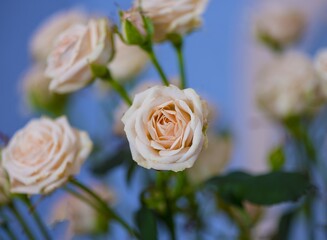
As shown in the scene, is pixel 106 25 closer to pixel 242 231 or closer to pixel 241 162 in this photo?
pixel 242 231

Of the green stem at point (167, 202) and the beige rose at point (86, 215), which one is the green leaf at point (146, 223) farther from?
the beige rose at point (86, 215)

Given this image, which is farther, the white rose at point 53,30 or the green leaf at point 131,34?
the white rose at point 53,30

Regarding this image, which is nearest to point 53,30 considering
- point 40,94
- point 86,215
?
→ point 40,94

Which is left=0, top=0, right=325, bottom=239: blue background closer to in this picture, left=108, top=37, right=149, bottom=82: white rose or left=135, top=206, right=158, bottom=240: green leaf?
left=108, top=37, right=149, bottom=82: white rose

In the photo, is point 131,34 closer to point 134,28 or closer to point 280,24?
point 134,28

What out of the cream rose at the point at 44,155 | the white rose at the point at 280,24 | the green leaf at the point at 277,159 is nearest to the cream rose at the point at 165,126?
the cream rose at the point at 44,155

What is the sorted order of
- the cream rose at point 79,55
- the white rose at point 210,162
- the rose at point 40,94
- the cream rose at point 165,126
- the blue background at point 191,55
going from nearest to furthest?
the cream rose at point 165,126, the cream rose at point 79,55, the white rose at point 210,162, the rose at point 40,94, the blue background at point 191,55

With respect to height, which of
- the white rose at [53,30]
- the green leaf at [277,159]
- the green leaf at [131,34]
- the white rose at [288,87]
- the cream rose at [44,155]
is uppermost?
the green leaf at [131,34]

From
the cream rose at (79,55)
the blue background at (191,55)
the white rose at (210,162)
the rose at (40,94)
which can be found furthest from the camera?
the blue background at (191,55)
